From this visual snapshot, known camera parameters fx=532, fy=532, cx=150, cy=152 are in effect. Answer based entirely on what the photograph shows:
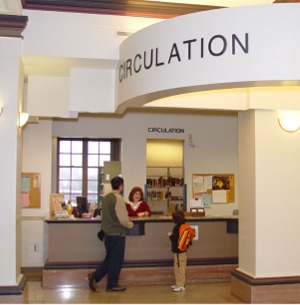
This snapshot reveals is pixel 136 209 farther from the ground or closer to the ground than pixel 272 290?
farther from the ground

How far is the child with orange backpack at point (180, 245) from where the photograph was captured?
Answer: 759 centimetres

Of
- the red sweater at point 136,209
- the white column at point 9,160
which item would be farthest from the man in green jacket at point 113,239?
the white column at point 9,160

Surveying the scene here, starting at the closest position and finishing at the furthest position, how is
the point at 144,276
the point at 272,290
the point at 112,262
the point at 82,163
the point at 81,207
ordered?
the point at 272,290
the point at 112,262
the point at 144,276
the point at 81,207
the point at 82,163

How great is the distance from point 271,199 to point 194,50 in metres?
2.42

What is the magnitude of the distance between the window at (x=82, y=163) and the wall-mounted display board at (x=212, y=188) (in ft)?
6.02

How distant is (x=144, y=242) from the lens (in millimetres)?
8258

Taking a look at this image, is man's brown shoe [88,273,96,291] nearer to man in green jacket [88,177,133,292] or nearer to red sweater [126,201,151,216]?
man in green jacket [88,177,133,292]

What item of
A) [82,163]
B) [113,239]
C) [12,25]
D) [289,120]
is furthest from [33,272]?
[289,120]

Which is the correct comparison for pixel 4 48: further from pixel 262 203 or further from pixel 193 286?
pixel 193 286

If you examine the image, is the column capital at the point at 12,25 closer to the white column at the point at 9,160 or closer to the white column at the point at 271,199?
the white column at the point at 9,160

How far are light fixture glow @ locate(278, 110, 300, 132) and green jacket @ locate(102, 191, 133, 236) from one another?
246 cm

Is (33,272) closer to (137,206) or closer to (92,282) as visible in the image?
(92,282)

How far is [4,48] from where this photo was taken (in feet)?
19.8

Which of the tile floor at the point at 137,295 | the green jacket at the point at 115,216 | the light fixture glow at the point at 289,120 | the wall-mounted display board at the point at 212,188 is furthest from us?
the wall-mounted display board at the point at 212,188
